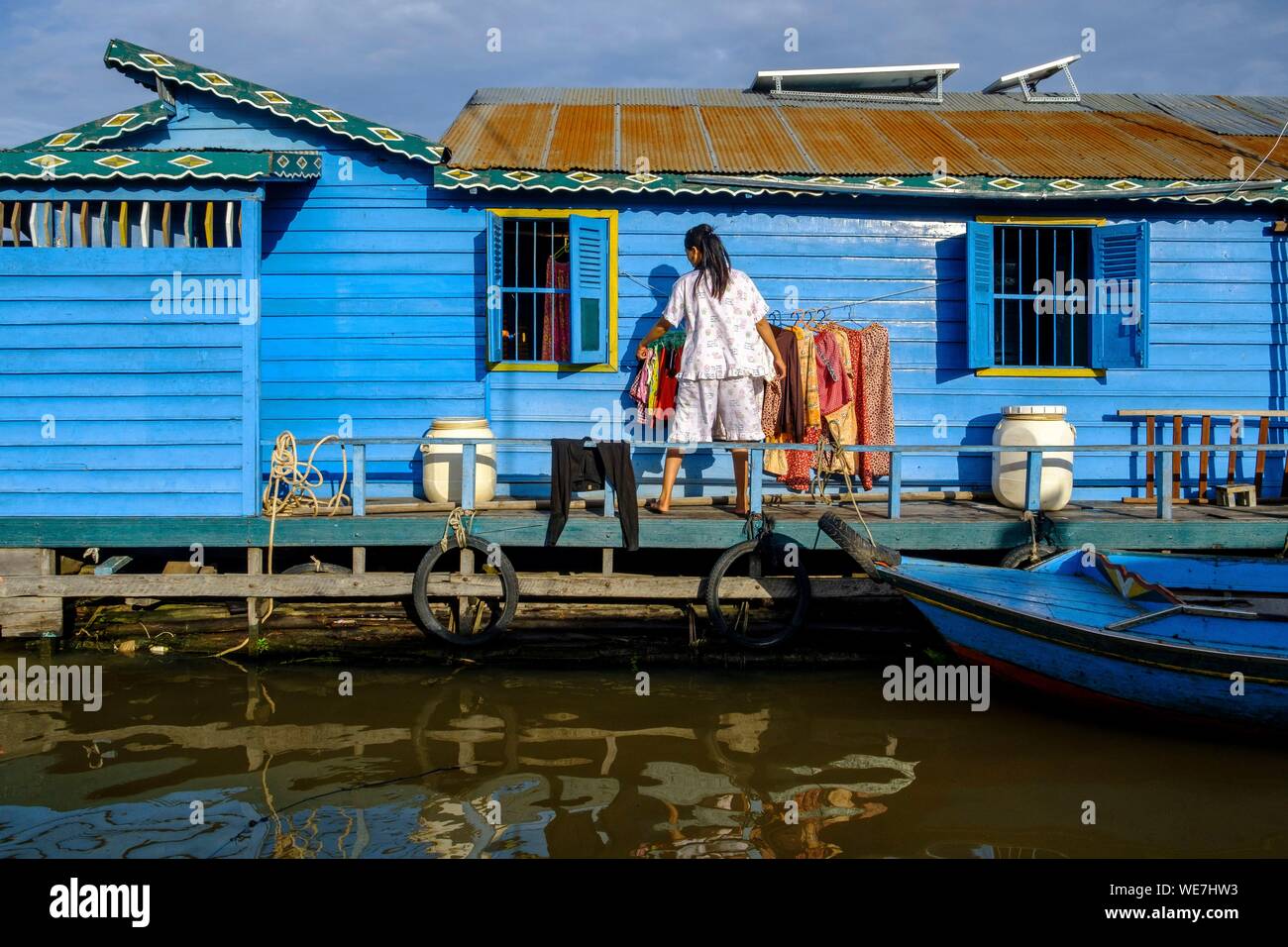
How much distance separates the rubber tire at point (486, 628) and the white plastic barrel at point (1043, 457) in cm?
425

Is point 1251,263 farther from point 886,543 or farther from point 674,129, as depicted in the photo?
point 674,129

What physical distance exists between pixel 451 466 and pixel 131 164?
330 centimetres

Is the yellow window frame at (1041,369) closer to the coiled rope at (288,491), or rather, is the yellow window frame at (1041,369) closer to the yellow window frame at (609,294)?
the yellow window frame at (609,294)

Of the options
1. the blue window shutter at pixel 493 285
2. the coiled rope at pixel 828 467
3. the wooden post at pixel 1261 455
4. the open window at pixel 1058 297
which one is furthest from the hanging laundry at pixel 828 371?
the wooden post at pixel 1261 455

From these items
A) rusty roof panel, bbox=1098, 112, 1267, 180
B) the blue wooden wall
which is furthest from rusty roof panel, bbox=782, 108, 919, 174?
rusty roof panel, bbox=1098, 112, 1267, 180

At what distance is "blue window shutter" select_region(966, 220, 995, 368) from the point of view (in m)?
9.43

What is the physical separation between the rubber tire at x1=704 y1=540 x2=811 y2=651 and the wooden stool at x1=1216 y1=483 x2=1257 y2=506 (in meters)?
4.06

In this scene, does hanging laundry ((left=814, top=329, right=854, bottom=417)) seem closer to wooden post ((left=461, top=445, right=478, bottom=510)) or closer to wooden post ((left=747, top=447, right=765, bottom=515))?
wooden post ((left=747, top=447, right=765, bottom=515))

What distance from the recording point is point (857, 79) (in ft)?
39.5

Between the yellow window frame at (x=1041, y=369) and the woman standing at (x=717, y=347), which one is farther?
the yellow window frame at (x=1041, y=369)

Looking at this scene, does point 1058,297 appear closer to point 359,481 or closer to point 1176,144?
point 1176,144

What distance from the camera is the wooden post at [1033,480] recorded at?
328 inches

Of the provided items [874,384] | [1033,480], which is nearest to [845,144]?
[874,384]
